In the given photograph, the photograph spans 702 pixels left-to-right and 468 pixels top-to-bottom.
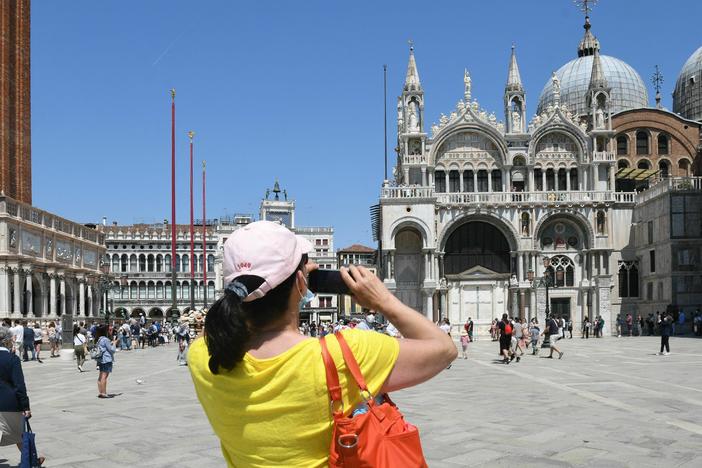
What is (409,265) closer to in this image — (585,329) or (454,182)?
(454,182)

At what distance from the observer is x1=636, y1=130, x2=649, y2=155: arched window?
55594 millimetres

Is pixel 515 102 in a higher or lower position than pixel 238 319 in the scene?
higher

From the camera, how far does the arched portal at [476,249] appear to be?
48375 millimetres

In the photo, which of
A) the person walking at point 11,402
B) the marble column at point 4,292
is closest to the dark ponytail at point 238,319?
the person walking at point 11,402

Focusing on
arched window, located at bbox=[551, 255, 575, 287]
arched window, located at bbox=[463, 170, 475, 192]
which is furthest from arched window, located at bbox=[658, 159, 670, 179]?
arched window, located at bbox=[463, 170, 475, 192]

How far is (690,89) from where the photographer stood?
61219 mm

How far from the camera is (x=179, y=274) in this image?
294 feet

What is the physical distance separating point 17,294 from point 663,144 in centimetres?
4318

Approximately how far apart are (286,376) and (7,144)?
47.2m

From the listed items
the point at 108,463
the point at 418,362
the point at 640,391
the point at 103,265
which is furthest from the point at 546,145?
the point at 418,362

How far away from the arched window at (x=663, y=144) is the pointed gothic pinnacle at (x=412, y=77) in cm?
1855

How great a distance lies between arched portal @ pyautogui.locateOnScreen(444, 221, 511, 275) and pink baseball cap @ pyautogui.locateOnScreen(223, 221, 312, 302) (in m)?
46.1

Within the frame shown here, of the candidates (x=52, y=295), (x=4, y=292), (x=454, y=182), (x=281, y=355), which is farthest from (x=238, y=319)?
(x=454, y=182)

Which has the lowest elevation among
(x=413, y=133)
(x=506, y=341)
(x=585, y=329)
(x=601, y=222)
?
(x=585, y=329)
